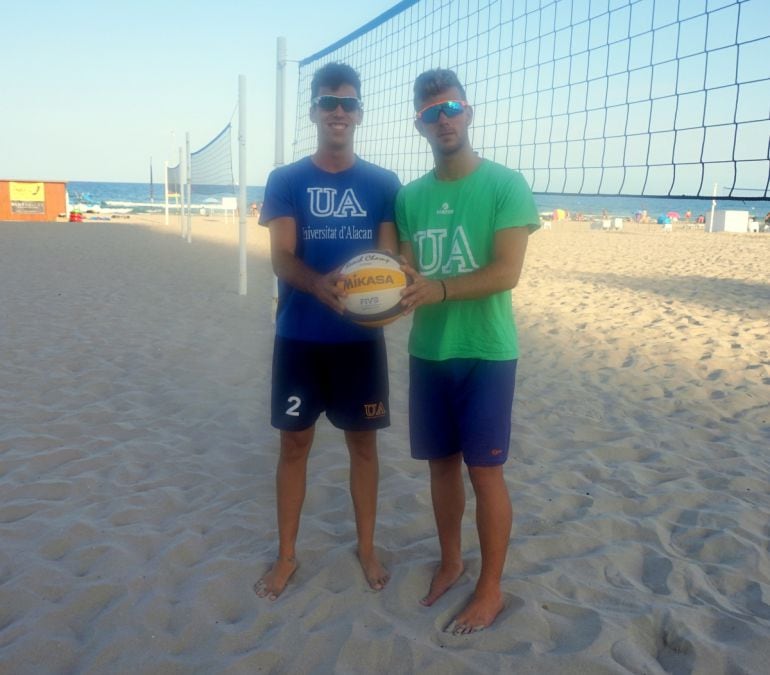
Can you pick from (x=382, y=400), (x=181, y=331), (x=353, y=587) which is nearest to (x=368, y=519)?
(x=353, y=587)

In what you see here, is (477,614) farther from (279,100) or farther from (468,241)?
(279,100)

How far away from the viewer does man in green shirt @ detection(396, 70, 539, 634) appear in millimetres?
2141

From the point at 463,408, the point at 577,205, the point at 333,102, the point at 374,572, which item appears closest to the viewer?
the point at 463,408

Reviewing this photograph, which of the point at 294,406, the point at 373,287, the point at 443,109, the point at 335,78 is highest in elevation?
the point at 335,78

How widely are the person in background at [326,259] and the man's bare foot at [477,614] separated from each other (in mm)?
337

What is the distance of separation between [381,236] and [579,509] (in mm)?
1442

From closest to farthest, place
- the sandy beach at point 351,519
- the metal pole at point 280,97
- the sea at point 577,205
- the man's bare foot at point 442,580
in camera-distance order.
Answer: the sandy beach at point 351,519, the man's bare foot at point 442,580, the metal pole at point 280,97, the sea at point 577,205

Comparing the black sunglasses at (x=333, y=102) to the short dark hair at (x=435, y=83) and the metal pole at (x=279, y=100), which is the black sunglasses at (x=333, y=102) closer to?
the short dark hair at (x=435, y=83)

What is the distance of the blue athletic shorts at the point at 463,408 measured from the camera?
2199 mm

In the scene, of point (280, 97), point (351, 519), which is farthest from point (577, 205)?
point (351, 519)

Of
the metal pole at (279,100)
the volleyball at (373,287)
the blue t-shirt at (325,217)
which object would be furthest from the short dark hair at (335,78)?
the metal pole at (279,100)

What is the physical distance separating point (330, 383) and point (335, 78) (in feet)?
3.15

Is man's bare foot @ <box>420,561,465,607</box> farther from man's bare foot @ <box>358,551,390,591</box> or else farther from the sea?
the sea

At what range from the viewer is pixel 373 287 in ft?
7.30
